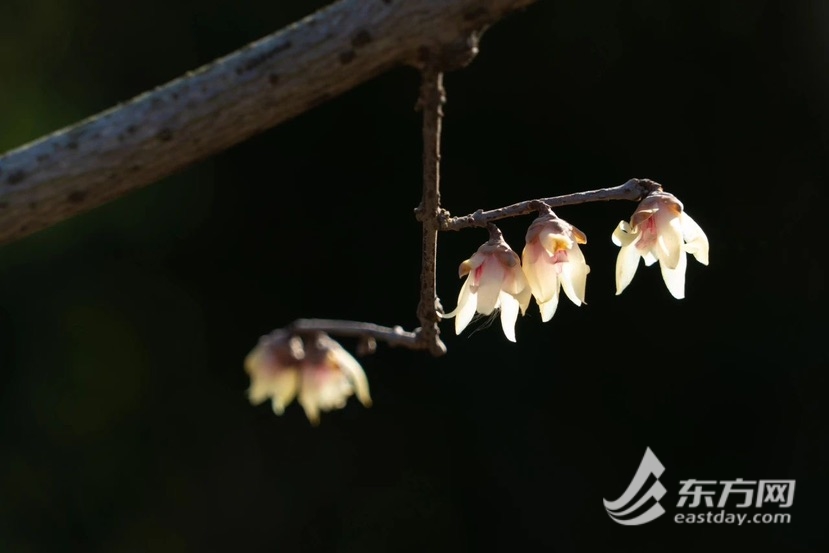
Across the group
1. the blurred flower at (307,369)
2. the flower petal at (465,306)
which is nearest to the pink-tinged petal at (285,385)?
the blurred flower at (307,369)

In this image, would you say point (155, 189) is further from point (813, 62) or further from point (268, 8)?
point (813, 62)

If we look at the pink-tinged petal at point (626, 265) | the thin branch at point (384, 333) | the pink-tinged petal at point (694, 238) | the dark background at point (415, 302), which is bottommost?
the thin branch at point (384, 333)

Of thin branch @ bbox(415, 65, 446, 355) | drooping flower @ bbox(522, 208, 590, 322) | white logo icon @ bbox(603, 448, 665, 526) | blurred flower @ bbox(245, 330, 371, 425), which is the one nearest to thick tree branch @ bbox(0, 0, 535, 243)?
thin branch @ bbox(415, 65, 446, 355)

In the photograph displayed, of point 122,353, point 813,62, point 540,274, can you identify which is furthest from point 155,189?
point 540,274

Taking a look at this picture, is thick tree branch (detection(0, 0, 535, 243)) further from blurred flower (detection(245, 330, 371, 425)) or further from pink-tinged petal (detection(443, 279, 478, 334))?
blurred flower (detection(245, 330, 371, 425))

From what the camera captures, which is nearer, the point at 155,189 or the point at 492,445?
the point at 492,445

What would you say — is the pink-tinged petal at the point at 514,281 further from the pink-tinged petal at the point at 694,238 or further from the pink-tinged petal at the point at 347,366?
the pink-tinged petal at the point at 347,366
